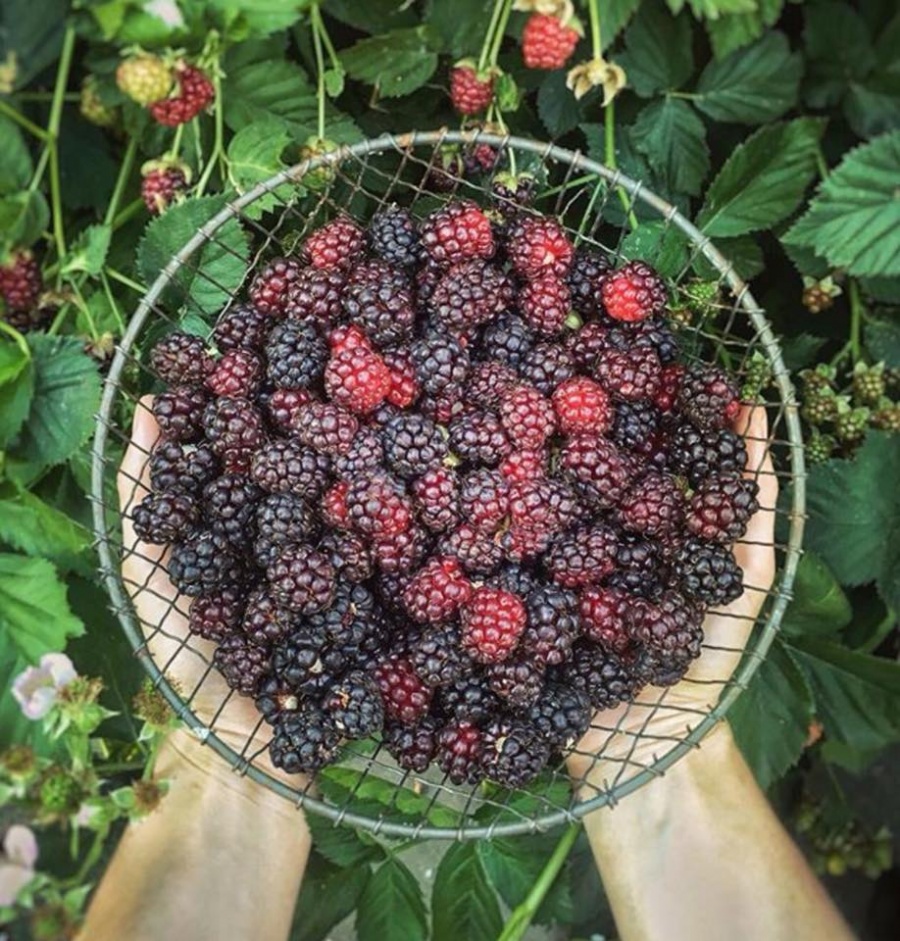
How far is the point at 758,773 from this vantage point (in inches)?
42.4

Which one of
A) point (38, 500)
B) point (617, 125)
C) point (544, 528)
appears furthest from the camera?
point (617, 125)

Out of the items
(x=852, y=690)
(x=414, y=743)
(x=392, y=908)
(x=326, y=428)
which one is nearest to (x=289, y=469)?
(x=326, y=428)

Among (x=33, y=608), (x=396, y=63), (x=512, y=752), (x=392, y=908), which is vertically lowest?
(x=392, y=908)

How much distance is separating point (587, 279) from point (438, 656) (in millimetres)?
363

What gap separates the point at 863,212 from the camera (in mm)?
956

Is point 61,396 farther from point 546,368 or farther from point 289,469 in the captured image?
point 546,368

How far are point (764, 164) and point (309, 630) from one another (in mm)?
631

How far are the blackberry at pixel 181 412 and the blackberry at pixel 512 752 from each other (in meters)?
0.36

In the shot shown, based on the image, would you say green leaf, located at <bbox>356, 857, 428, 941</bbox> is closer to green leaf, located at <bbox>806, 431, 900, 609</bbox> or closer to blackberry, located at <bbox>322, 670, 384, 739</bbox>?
blackberry, located at <bbox>322, 670, 384, 739</bbox>

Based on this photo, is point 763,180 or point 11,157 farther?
point 763,180

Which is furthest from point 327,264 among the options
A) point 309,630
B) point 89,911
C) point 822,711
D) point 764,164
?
point 822,711

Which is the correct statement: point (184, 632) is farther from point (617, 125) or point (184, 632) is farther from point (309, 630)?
point (617, 125)

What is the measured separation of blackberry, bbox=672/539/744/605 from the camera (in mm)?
835

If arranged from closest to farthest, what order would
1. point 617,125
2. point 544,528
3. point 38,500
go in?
point 544,528 → point 38,500 → point 617,125
